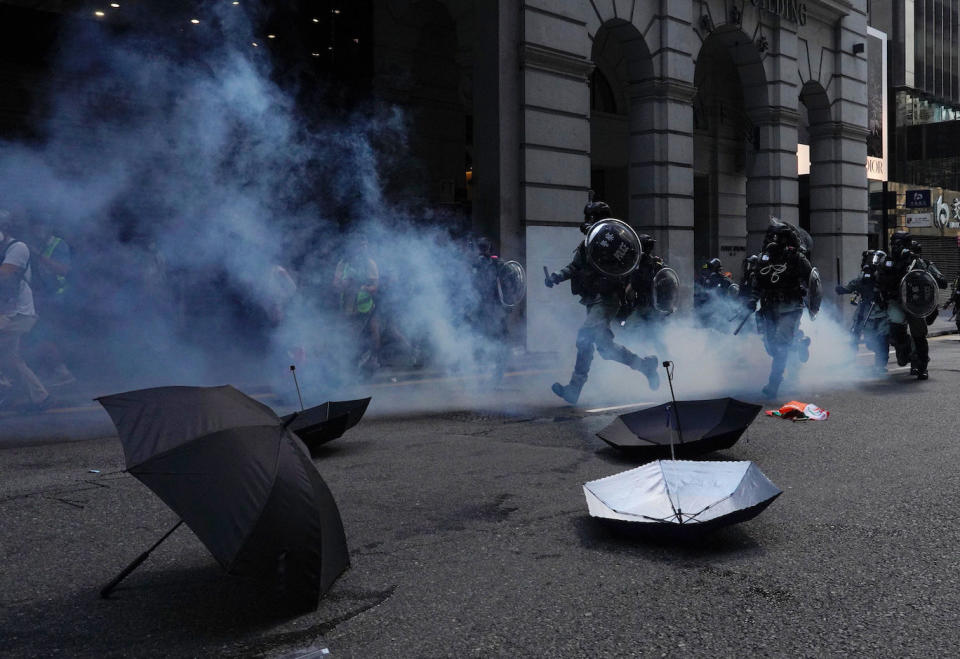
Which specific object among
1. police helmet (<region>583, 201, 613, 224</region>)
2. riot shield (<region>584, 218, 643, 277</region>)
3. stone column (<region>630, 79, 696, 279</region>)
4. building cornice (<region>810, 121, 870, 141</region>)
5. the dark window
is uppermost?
the dark window

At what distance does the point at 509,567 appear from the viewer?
12.2 feet

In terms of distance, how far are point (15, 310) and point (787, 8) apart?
17587 mm

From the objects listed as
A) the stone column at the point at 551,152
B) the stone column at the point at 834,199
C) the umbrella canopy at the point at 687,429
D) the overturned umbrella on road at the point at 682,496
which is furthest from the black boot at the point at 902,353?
the stone column at the point at 834,199

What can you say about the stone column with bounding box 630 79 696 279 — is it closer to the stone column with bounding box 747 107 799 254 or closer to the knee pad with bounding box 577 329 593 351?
the stone column with bounding box 747 107 799 254

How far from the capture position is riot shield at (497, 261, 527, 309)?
10508 millimetres

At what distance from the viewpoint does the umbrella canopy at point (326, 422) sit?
5836 millimetres

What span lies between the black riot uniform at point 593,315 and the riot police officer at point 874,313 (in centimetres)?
387

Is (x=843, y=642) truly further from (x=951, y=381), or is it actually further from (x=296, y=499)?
(x=951, y=381)

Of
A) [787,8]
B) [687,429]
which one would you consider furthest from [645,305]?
[787,8]

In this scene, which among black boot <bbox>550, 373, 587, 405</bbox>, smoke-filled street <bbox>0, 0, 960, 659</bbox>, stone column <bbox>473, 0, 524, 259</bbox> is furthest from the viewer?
stone column <bbox>473, 0, 524, 259</bbox>

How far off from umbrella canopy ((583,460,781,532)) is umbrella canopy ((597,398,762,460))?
127 centimetres

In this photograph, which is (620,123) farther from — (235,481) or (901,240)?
(235,481)

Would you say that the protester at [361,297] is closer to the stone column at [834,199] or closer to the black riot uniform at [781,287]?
the black riot uniform at [781,287]

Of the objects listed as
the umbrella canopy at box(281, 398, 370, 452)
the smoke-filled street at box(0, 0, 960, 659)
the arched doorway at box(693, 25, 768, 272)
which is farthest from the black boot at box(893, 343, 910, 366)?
the arched doorway at box(693, 25, 768, 272)
